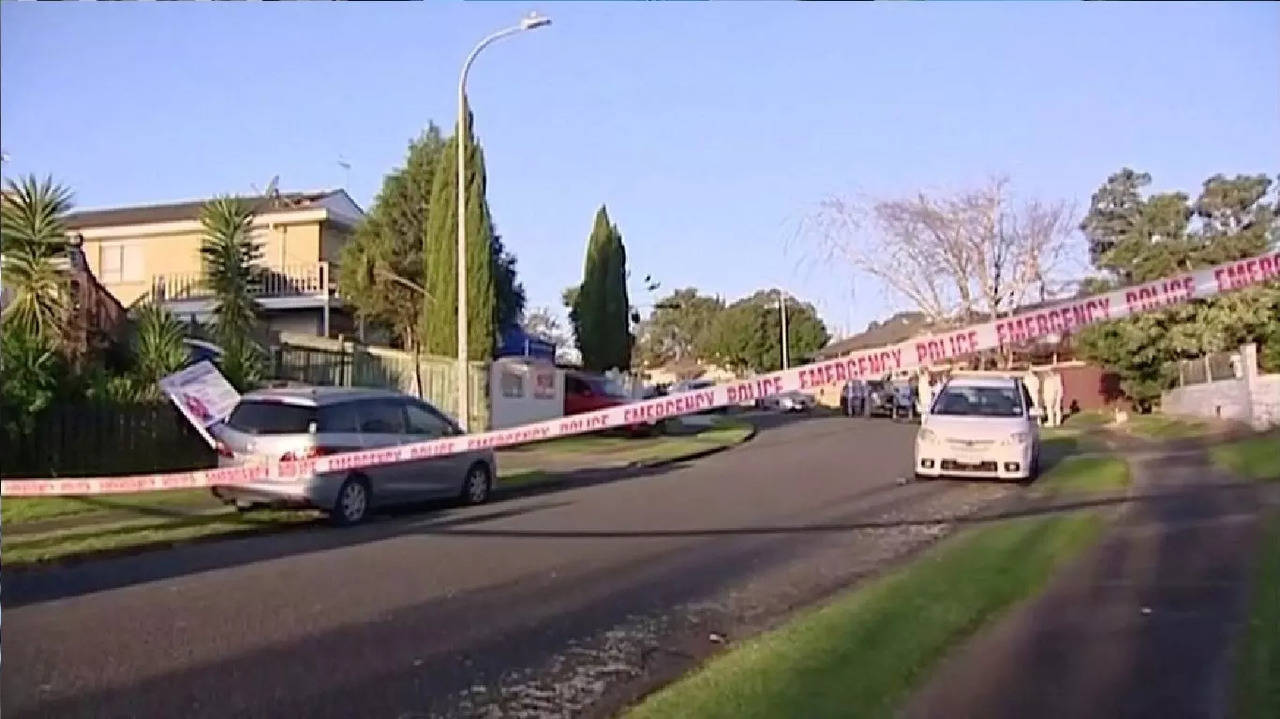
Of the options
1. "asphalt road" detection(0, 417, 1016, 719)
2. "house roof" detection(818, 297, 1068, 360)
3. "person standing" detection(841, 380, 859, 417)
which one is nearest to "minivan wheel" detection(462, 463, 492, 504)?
"asphalt road" detection(0, 417, 1016, 719)

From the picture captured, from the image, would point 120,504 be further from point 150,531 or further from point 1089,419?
point 1089,419

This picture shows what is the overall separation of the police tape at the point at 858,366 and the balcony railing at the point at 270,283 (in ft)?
2.74

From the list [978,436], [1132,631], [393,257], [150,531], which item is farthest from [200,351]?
[978,436]

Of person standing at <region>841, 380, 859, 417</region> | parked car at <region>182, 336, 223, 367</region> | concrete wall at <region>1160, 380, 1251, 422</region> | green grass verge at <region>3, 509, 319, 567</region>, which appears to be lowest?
green grass verge at <region>3, 509, 319, 567</region>

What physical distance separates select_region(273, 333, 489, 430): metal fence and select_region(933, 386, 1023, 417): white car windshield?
2939 millimetres

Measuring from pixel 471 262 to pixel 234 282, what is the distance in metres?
1.03

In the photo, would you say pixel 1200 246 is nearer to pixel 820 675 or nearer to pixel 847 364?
pixel 847 364

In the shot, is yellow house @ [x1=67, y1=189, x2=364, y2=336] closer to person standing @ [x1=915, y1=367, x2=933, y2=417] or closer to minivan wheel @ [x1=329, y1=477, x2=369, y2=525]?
person standing @ [x1=915, y1=367, x2=933, y2=417]

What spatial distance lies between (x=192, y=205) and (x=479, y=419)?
7.15 feet

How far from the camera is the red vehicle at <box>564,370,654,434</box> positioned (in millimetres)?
6451

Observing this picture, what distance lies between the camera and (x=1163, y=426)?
850 cm

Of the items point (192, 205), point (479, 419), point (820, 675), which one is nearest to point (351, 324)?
point (479, 419)

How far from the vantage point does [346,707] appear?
640 cm

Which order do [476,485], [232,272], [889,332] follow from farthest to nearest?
[476,485], [232,272], [889,332]
